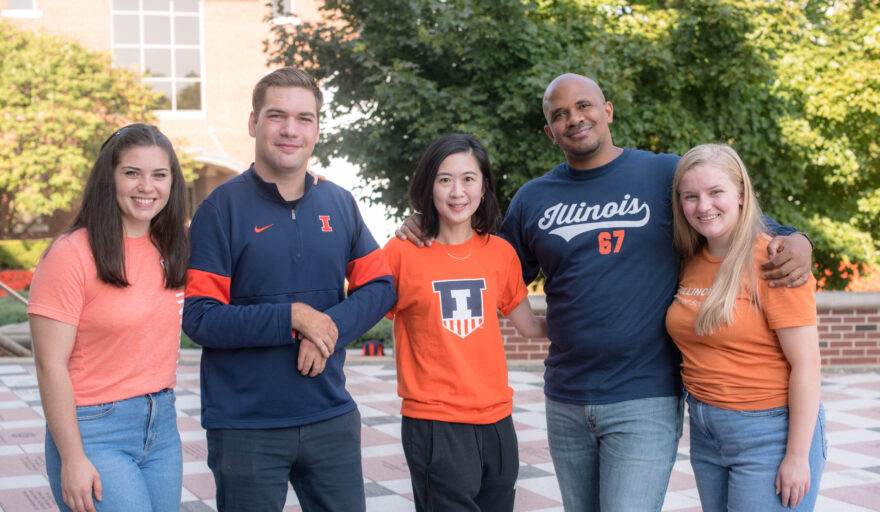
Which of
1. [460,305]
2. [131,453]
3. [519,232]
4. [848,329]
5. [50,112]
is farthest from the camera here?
[50,112]

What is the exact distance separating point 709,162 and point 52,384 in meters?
1.98

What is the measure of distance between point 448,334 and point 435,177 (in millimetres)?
527

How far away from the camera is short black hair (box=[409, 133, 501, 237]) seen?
2.79 meters

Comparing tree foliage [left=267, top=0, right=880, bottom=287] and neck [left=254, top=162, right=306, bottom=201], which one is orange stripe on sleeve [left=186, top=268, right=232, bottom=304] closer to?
neck [left=254, top=162, right=306, bottom=201]

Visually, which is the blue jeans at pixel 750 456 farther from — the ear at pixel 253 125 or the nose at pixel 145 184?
the nose at pixel 145 184

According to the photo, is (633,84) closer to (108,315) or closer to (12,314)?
(108,315)

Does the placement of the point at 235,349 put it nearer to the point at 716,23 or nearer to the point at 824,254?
the point at 716,23

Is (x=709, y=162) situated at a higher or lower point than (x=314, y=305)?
higher

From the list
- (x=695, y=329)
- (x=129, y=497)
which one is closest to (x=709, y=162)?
(x=695, y=329)

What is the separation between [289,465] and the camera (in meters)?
2.50

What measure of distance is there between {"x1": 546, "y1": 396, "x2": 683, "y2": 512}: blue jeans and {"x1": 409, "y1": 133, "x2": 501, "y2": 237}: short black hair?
2.22 feet

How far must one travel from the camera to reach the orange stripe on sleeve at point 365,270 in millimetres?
2629

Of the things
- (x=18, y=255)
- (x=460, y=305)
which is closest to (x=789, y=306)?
(x=460, y=305)

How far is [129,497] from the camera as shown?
2.29 meters
